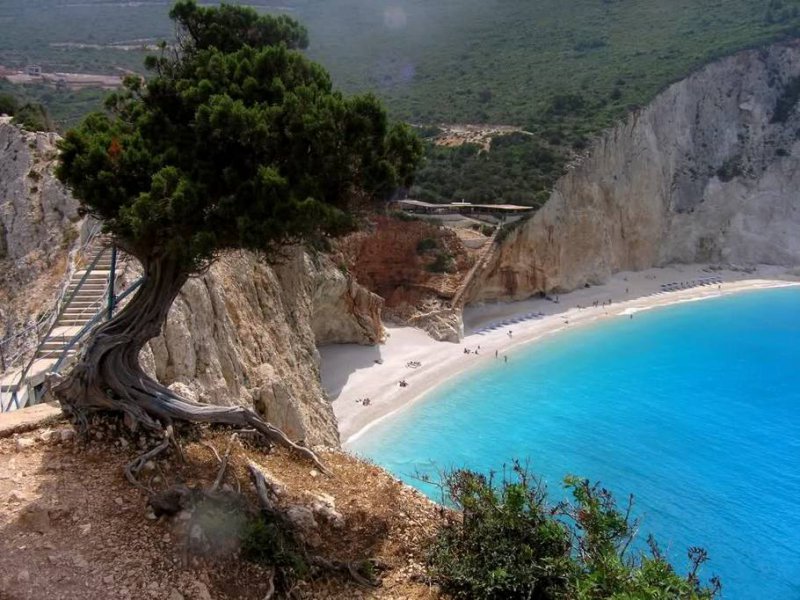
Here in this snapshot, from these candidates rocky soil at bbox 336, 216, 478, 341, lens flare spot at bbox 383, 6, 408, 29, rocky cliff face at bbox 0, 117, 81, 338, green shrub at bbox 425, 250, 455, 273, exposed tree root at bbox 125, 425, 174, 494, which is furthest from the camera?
lens flare spot at bbox 383, 6, 408, 29

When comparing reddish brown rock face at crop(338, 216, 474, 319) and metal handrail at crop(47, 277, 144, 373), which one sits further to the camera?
reddish brown rock face at crop(338, 216, 474, 319)

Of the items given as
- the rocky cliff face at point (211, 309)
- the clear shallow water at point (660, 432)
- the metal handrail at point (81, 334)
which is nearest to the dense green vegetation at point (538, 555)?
the rocky cliff face at point (211, 309)

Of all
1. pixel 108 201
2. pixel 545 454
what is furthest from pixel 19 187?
pixel 545 454

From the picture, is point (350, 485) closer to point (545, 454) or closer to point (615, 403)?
point (545, 454)

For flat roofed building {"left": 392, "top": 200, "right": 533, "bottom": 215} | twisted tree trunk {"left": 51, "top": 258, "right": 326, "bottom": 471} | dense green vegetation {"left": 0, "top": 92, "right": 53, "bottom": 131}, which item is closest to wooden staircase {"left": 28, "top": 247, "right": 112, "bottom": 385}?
twisted tree trunk {"left": 51, "top": 258, "right": 326, "bottom": 471}

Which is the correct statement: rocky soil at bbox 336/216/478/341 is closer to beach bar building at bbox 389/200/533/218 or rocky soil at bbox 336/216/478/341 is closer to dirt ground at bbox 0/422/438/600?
beach bar building at bbox 389/200/533/218
